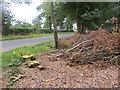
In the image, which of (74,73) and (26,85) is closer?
(26,85)

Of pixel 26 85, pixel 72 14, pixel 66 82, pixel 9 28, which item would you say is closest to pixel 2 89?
pixel 26 85

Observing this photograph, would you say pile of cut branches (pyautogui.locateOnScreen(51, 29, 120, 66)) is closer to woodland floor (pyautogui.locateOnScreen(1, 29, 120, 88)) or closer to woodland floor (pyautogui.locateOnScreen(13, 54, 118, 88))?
woodland floor (pyautogui.locateOnScreen(1, 29, 120, 88))

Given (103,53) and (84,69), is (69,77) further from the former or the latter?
(103,53)

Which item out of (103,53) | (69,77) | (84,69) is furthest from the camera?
(103,53)

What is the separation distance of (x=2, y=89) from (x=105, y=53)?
3.29 m

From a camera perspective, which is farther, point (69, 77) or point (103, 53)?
point (103, 53)

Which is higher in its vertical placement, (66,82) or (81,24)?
(81,24)

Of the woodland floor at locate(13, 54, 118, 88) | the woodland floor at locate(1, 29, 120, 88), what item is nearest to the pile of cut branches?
the woodland floor at locate(1, 29, 120, 88)

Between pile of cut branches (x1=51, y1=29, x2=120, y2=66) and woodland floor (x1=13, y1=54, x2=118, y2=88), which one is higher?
pile of cut branches (x1=51, y1=29, x2=120, y2=66)

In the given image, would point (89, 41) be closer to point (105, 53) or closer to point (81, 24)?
point (105, 53)

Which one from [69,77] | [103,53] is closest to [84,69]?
[69,77]

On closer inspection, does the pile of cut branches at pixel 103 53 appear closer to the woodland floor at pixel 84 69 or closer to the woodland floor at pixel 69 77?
the woodland floor at pixel 84 69

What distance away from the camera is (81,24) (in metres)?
16.4

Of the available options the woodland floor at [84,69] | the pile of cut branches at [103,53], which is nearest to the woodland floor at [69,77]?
the woodland floor at [84,69]
